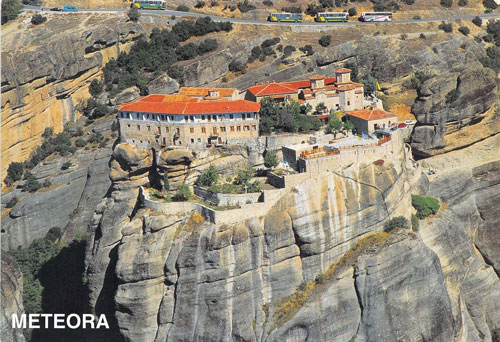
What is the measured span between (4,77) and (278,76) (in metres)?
26.4

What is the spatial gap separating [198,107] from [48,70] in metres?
26.2

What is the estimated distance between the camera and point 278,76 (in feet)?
265

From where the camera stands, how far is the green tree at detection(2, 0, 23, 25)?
89.1m

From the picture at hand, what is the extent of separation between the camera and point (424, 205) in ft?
211

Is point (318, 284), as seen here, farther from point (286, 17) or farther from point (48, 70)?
point (286, 17)

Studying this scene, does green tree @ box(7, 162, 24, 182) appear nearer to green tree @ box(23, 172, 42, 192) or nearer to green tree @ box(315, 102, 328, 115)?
green tree @ box(23, 172, 42, 192)

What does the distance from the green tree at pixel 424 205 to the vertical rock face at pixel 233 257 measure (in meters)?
6.27

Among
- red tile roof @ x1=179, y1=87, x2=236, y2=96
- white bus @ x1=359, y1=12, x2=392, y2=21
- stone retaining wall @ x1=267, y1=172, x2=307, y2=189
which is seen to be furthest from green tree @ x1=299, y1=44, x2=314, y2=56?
stone retaining wall @ x1=267, y1=172, x2=307, y2=189

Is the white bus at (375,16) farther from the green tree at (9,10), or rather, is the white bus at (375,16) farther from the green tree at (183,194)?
the green tree at (183,194)

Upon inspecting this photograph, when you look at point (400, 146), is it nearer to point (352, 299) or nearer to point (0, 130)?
point (352, 299)

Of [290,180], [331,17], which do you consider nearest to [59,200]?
[290,180]

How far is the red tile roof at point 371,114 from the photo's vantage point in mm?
63812

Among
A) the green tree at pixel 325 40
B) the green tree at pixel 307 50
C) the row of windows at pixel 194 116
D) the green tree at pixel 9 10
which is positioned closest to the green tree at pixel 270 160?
the row of windows at pixel 194 116

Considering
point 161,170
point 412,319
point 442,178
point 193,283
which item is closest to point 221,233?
point 193,283
